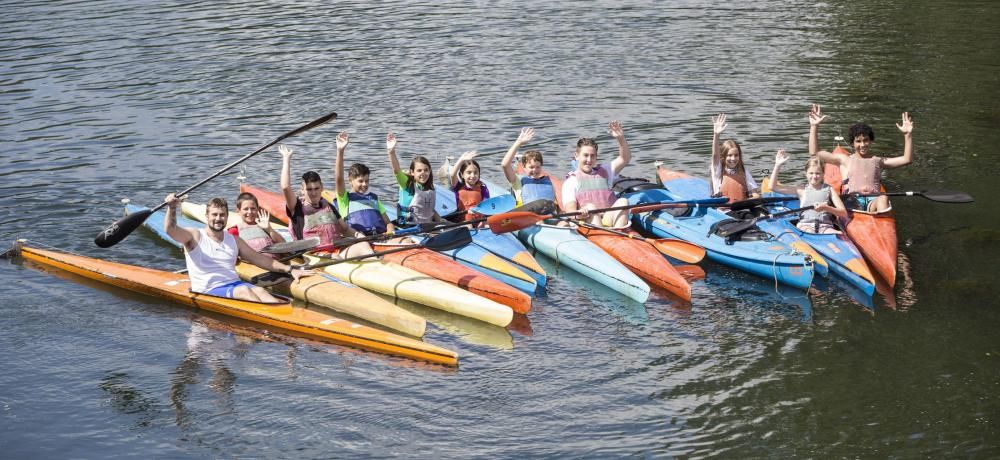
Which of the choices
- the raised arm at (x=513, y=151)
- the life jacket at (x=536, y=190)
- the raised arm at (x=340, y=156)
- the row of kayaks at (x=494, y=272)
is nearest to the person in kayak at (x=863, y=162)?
the row of kayaks at (x=494, y=272)

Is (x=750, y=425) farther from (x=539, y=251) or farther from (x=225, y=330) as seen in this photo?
(x=225, y=330)

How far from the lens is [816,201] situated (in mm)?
11188

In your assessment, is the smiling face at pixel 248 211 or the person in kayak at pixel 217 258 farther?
the smiling face at pixel 248 211

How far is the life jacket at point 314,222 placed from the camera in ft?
35.7

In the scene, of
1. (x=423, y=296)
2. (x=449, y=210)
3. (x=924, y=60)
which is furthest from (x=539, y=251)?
(x=924, y=60)

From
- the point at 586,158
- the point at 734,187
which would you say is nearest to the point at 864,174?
the point at 734,187

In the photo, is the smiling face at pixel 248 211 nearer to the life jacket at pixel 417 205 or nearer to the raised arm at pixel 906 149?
the life jacket at pixel 417 205

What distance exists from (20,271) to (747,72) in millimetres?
13036

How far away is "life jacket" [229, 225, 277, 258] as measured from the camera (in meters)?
10.7

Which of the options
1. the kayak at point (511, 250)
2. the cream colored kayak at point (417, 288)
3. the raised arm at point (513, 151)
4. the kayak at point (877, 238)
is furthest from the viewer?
the raised arm at point (513, 151)

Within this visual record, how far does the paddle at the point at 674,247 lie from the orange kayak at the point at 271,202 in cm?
370

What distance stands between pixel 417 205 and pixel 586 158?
190 centimetres

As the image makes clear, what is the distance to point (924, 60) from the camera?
20375 mm

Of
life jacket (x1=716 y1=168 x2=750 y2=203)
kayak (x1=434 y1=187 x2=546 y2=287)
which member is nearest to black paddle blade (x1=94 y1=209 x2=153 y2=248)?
kayak (x1=434 y1=187 x2=546 y2=287)
